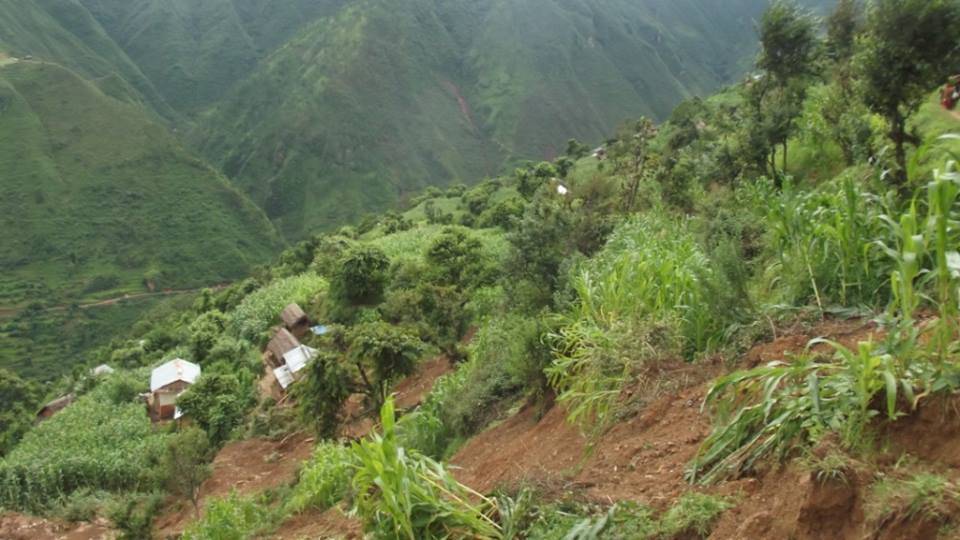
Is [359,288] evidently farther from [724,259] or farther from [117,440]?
[724,259]

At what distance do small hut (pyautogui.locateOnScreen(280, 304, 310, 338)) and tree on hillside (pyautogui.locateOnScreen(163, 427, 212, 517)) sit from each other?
8.45 m

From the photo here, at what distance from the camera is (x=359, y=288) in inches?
675

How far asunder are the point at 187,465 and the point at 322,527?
6.09m

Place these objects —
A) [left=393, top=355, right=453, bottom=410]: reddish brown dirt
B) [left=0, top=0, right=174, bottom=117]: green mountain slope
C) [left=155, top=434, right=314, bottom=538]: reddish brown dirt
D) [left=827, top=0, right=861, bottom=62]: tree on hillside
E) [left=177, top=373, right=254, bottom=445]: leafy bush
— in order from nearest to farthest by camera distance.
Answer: [left=155, top=434, right=314, bottom=538]: reddish brown dirt → [left=393, top=355, right=453, bottom=410]: reddish brown dirt → [left=177, top=373, right=254, bottom=445]: leafy bush → [left=827, top=0, right=861, bottom=62]: tree on hillside → [left=0, top=0, right=174, bottom=117]: green mountain slope

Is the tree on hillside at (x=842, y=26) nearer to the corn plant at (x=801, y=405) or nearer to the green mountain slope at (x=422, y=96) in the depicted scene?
the corn plant at (x=801, y=405)

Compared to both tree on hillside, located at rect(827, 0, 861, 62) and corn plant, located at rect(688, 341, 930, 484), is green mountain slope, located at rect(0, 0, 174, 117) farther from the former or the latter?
corn plant, located at rect(688, 341, 930, 484)

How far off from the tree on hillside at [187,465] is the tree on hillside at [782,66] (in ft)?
34.5

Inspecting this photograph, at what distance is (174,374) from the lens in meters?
19.5

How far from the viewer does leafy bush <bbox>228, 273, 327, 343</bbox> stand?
21625 millimetres

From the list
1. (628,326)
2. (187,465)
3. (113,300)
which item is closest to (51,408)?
(187,465)

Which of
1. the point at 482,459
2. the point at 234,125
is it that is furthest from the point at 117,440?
the point at 234,125

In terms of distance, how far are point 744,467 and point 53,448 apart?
19.6 meters

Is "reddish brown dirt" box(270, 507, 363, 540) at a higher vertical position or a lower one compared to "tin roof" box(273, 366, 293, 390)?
higher

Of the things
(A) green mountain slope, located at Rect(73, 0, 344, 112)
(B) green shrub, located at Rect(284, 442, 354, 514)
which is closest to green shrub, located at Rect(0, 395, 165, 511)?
(B) green shrub, located at Rect(284, 442, 354, 514)
